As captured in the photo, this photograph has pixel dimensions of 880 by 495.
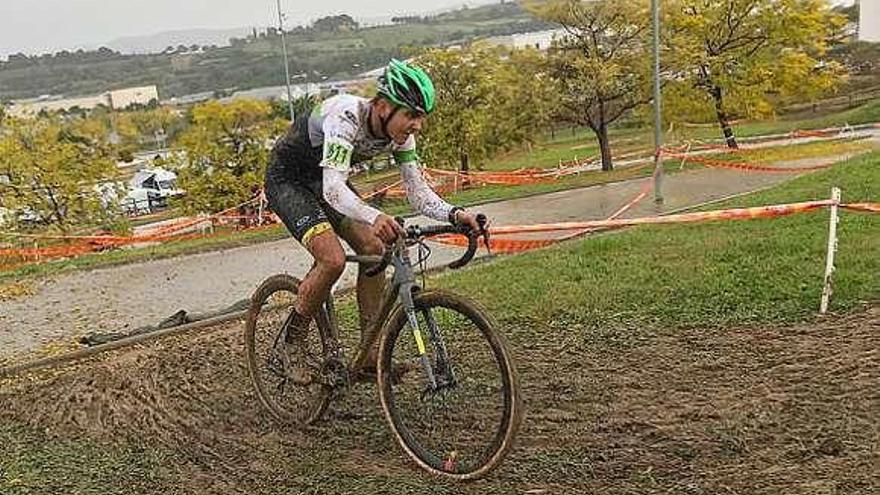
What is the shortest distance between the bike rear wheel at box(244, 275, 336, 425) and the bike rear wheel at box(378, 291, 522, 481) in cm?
76

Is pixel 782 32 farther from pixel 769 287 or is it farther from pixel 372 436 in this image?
pixel 372 436

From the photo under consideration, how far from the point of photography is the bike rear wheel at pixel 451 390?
13.9 ft

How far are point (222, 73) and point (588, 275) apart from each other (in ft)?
617

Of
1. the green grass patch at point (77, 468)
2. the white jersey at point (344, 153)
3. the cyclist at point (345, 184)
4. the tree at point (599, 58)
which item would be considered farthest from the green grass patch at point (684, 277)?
the tree at point (599, 58)

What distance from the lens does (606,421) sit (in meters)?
4.96

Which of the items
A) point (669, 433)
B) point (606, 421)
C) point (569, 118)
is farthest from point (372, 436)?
point (569, 118)

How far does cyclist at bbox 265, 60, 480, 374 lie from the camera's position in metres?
4.50

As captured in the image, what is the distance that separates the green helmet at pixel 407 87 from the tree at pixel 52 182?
86.0 ft

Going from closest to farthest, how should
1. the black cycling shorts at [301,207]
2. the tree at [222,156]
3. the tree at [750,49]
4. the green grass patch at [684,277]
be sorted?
the black cycling shorts at [301,207]
the green grass patch at [684,277]
the tree at [750,49]
the tree at [222,156]

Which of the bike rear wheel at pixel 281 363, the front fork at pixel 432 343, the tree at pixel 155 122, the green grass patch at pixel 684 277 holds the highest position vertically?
the front fork at pixel 432 343

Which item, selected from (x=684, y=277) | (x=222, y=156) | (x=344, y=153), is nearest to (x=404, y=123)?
(x=344, y=153)

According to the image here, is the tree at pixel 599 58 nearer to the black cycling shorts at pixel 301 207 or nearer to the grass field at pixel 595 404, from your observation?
the grass field at pixel 595 404

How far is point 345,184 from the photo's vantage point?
15.2 feet

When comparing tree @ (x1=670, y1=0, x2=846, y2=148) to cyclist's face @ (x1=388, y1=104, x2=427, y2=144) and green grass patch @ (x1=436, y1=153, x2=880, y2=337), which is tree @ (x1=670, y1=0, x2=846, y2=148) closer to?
green grass patch @ (x1=436, y1=153, x2=880, y2=337)
